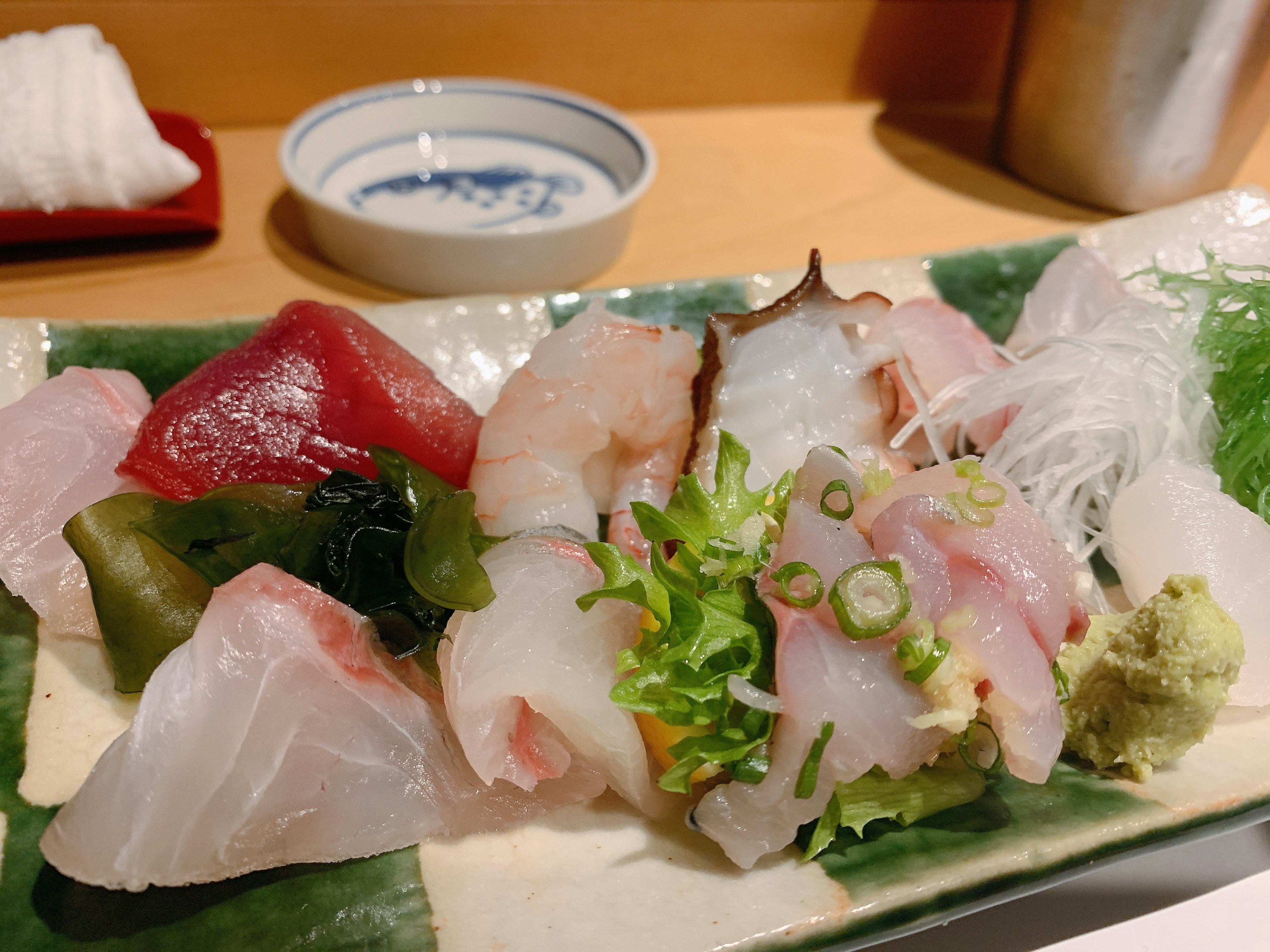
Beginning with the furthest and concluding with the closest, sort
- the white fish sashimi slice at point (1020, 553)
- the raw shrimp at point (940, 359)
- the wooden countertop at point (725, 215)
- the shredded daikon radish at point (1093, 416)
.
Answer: the wooden countertop at point (725, 215)
the raw shrimp at point (940, 359)
the shredded daikon radish at point (1093, 416)
the white fish sashimi slice at point (1020, 553)

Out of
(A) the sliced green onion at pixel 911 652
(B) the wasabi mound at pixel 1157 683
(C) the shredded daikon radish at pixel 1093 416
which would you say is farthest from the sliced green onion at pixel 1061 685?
(C) the shredded daikon radish at pixel 1093 416

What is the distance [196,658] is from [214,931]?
0.37 meters

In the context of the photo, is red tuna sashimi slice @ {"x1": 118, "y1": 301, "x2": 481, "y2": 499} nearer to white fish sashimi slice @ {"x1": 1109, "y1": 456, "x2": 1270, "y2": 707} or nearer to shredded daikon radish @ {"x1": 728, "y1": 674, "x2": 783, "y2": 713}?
shredded daikon radish @ {"x1": 728, "y1": 674, "x2": 783, "y2": 713}

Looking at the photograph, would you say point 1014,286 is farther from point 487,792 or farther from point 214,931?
point 214,931

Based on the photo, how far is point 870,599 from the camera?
1.33m

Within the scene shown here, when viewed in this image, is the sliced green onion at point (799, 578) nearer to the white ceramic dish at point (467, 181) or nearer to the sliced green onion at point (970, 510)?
the sliced green onion at point (970, 510)

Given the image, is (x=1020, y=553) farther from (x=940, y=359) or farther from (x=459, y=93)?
(x=459, y=93)

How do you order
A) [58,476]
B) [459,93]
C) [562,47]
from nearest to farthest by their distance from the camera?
[58,476] < [459,93] < [562,47]

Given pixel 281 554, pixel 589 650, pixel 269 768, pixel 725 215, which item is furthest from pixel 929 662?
pixel 725 215

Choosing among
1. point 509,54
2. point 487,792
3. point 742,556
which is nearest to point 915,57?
point 509,54

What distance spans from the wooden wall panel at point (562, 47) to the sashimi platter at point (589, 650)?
1845 mm

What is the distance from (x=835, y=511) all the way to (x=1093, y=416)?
3.08 ft

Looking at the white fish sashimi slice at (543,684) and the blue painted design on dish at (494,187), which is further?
the blue painted design on dish at (494,187)

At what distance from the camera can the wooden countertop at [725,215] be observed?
2.93 metres
